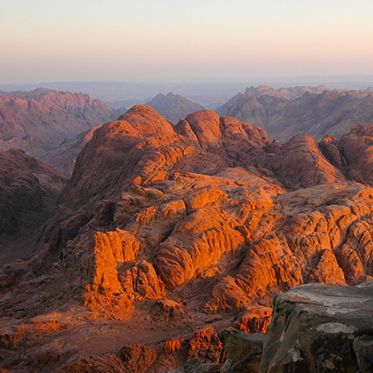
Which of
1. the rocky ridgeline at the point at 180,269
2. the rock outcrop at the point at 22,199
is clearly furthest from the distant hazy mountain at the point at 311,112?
the rocky ridgeline at the point at 180,269

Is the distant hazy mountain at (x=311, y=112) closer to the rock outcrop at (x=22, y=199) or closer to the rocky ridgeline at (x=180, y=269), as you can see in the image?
the rock outcrop at (x=22, y=199)

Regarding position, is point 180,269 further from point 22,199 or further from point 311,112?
point 311,112

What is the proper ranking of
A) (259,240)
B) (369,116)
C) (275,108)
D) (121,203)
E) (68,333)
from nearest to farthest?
(68,333)
(259,240)
(121,203)
(369,116)
(275,108)

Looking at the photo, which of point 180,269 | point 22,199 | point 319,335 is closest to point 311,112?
point 22,199

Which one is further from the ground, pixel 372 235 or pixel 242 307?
pixel 372 235

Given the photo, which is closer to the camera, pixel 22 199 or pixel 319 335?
pixel 319 335

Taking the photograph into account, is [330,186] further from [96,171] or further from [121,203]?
[96,171]

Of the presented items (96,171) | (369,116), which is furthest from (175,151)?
(369,116)
